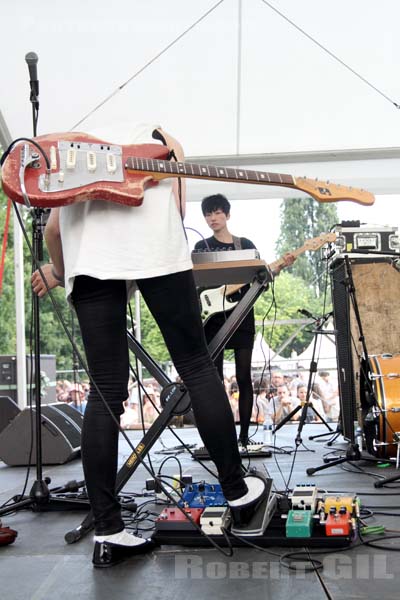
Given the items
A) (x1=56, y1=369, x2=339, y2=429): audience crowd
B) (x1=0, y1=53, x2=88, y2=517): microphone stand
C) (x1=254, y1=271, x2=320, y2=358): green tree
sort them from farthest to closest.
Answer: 1. (x1=254, y1=271, x2=320, y2=358): green tree
2. (x1=56, y1=369, x2=339, y2=429): audience crowd
3. (x1=0, y1=53, x2=88, y2=517): microphone stand

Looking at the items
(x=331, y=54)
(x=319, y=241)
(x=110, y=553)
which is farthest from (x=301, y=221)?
(x=110, y=553)

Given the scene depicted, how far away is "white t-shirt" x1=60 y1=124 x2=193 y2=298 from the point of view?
6.05 ft

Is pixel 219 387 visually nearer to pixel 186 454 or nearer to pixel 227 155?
pixel 186 454

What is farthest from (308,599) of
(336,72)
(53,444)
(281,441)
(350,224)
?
(336,72)

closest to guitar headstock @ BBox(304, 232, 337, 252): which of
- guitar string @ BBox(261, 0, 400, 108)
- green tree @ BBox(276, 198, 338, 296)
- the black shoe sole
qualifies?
guitar string @ BBox(261, 0, 400, 108)

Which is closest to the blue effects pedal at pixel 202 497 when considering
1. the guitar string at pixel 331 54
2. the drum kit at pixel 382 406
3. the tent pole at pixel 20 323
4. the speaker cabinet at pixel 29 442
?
the drum kit at pixel 382 406

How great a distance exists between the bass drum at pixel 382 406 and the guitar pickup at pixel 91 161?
95.2 inches

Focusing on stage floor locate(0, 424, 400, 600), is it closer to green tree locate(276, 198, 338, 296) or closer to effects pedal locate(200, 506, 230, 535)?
effects pedal locate(200, 506, 230, 535)

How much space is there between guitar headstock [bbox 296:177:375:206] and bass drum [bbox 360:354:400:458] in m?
1.78

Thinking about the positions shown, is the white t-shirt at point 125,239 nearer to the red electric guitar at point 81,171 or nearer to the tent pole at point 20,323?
the red electric guitar at point 81,171

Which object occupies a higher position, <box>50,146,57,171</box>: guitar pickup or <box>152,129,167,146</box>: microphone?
<box>152,129,167,146</box>: microphone

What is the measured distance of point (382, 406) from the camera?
368cm

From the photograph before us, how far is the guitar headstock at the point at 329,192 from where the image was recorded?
6.96ft

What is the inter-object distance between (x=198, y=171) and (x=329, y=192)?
46 cm
